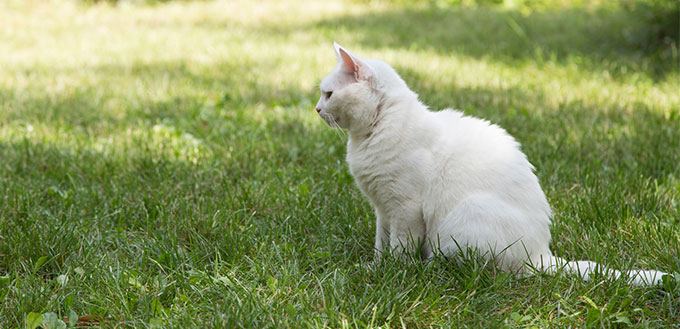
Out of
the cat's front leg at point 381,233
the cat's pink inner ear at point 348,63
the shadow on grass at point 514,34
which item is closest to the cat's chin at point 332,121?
the cat's pink inner ear at point 348,63

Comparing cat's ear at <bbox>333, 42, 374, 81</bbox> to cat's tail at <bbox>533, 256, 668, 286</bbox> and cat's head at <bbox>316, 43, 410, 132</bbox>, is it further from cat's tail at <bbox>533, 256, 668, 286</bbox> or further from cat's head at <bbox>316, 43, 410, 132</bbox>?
cat's tail at <bbox>533, 256, 668, 286</bbox>

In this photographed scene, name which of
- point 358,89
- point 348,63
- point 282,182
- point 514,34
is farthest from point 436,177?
point 514,34

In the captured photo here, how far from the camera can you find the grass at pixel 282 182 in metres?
1.98

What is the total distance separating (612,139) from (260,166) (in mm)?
2347

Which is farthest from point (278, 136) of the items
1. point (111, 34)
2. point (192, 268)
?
point (111, 34)

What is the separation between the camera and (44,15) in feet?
32.9

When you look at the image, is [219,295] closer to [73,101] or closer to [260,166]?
[260,166]

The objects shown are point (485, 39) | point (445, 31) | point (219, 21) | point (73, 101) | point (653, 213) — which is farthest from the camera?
point (219, 21)

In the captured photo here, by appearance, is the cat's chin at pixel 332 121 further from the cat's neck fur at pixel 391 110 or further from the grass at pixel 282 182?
the grass at pixel 282 182

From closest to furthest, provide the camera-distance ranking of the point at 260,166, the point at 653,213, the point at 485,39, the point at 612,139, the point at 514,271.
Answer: the point at 514,271, the point at 653,213, the point at 260,166, the point at 612,139, the point at 485,39

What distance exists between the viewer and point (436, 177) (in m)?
2.25

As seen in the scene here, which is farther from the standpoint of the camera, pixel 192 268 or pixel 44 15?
pixel 44 15

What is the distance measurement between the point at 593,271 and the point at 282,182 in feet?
5.46

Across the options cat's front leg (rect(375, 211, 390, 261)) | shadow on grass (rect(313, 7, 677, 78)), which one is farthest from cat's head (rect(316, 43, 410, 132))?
shadow on grass (rect(313, 7, 677, 78))
